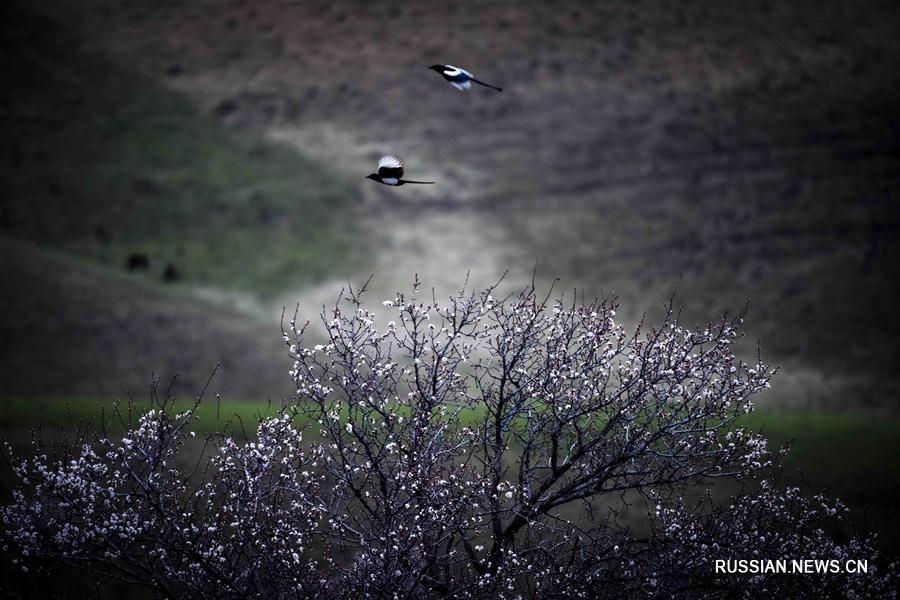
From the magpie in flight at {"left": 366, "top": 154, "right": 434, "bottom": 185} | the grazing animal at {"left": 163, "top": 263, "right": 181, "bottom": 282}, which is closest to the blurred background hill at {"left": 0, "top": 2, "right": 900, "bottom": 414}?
the grazing animal at {"left": 163, "top": 263, "right": 181, "bottom": 282}

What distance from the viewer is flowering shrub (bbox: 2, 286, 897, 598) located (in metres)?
13.0

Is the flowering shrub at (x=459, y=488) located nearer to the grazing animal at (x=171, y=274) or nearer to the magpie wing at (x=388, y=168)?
the magpie wing at (x=388, y=168)

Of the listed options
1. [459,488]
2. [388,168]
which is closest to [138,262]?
[459,488]

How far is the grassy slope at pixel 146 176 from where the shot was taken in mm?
45188

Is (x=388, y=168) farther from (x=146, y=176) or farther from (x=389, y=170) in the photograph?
(x=146, y=176)

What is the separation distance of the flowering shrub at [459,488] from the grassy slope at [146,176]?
96.4 feet

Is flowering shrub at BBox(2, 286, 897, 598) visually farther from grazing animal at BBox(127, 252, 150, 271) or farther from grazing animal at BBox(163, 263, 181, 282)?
grazing animal at BBox(127, 252, 150, 271)

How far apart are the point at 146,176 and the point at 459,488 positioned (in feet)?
133

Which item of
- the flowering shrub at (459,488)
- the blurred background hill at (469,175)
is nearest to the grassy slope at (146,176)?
the blurred background hill at (469,175)

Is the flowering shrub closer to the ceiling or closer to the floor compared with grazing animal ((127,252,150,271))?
closer to the floor

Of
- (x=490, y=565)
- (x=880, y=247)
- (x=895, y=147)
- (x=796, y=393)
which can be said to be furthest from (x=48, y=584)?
(x=895, y=147)

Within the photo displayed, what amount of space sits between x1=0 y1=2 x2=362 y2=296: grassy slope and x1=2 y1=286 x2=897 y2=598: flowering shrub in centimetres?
2939

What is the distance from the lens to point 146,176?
163ft

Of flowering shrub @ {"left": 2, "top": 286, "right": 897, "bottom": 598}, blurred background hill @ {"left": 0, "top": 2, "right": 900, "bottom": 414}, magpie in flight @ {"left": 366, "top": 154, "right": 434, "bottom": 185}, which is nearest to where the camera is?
magpie in flight @ {"left": 366, "top": 154, "right": 434, "bottom": 185}
